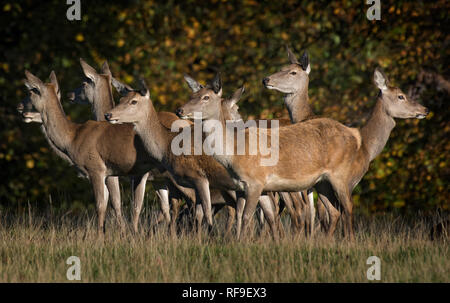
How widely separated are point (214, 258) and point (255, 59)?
20.1ft

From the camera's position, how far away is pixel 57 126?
9867mm

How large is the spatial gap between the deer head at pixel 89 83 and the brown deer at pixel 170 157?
149 cm

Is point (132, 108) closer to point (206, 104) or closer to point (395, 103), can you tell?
point (206, 104)

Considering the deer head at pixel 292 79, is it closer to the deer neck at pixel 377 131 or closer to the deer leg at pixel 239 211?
the deer neck at pixel 377 131

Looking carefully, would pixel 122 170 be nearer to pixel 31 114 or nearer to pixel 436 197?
pixel 31 114

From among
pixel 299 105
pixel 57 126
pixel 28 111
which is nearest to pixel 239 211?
pixel 299 105

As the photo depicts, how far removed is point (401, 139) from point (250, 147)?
4.89m

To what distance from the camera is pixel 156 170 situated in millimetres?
10156

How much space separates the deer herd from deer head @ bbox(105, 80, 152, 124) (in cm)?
1

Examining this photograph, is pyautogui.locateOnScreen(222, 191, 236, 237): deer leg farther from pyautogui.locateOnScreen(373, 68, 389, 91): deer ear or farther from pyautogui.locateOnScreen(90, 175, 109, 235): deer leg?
pyautogui.locateOnScreen(373, 68, 389, 91): deer ear

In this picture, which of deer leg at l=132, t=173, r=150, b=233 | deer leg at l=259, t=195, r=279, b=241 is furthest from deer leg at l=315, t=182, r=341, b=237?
deer leg at l=132, t=173, r=150, b=233

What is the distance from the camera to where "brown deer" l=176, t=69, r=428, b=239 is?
8.36 meters

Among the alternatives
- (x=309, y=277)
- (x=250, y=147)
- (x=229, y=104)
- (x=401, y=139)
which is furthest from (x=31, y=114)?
(x=401, y=139)

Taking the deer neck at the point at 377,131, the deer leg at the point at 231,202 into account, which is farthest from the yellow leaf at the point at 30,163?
the deer neck at the point at 377,131
